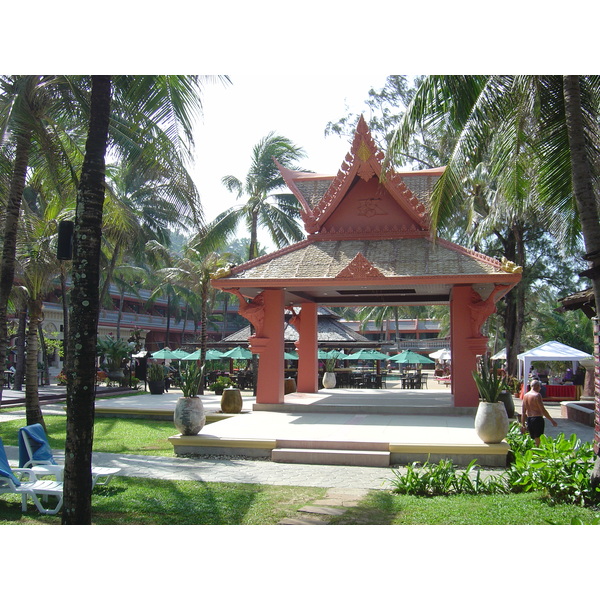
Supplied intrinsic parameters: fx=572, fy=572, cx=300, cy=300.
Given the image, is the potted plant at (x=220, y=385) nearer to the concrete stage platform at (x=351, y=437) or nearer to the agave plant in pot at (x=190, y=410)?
the concrete stage platform at (x=351, y=437)

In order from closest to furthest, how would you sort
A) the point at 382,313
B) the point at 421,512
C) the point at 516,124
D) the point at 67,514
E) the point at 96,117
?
the point at 67,514 → the point at 96,117 → the point at 421,512 → the point at 516,124 → the point at 382,313

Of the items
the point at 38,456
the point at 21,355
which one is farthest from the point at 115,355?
the point at 38,456

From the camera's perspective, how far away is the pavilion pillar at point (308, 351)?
749 inches

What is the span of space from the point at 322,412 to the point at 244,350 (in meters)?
12.5

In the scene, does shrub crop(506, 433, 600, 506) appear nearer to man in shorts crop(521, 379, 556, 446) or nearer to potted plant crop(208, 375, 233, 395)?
man in shorts crop(521, 379, 556, 446)

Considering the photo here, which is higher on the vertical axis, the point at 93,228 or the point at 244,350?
the point at 93,228

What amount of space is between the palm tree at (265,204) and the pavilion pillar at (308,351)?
20.8ft

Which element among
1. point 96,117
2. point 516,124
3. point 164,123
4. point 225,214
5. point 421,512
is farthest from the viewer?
point 225,214

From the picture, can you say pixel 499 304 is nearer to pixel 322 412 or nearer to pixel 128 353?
pixel 322 412

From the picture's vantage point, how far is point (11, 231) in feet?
34.5

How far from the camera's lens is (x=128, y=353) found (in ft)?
87.1

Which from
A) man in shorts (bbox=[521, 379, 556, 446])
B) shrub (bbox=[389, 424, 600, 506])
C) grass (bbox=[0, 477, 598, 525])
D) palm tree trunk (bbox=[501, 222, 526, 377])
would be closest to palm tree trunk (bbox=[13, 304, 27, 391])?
grass (bbox=[0, 477, 598, 525])

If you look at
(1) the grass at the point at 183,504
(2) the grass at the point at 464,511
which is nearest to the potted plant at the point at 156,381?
(1) the grass at the point at 183,504

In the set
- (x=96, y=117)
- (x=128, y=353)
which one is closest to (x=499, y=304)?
(x=128, y=353)
